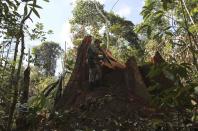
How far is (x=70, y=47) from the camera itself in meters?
22.5

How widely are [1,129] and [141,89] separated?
310cm

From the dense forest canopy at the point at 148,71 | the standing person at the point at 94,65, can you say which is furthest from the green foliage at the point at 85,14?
the standing person at the point at 94,65

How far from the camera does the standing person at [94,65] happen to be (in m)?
8.14

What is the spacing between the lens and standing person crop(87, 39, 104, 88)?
26.7ft

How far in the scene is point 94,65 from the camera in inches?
322

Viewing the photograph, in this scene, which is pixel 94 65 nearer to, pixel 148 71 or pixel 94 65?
pixel 94 65

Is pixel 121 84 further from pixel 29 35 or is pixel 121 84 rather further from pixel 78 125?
pixel 29 35

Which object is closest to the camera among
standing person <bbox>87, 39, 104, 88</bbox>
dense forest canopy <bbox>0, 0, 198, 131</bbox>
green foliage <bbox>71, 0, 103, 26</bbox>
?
dense forest canopy <bbox>0, 0, 198, 131</bbox>

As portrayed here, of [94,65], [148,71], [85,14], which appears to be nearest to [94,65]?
[94,65]

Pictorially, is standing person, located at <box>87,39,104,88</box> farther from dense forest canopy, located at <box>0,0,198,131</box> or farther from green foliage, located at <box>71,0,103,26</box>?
green foliage, located at <box>71,0,103,26</box>

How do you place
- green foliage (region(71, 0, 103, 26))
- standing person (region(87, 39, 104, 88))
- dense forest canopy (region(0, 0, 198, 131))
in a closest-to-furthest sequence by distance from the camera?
dense forest canopy (region(0, 0, 198, 131)), standing person (region(87, 39, 104, 88)), green foliage (region(71, 0, 103, 26))

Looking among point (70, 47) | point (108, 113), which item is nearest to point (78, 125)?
point (108, 113)

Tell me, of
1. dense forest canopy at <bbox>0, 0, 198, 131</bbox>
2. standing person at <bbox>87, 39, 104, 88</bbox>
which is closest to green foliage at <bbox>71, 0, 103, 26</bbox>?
dense forest canopy at <bbox>0, 0, 198, 131</bbox>

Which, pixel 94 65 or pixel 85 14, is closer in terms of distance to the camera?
pixel 94 65
